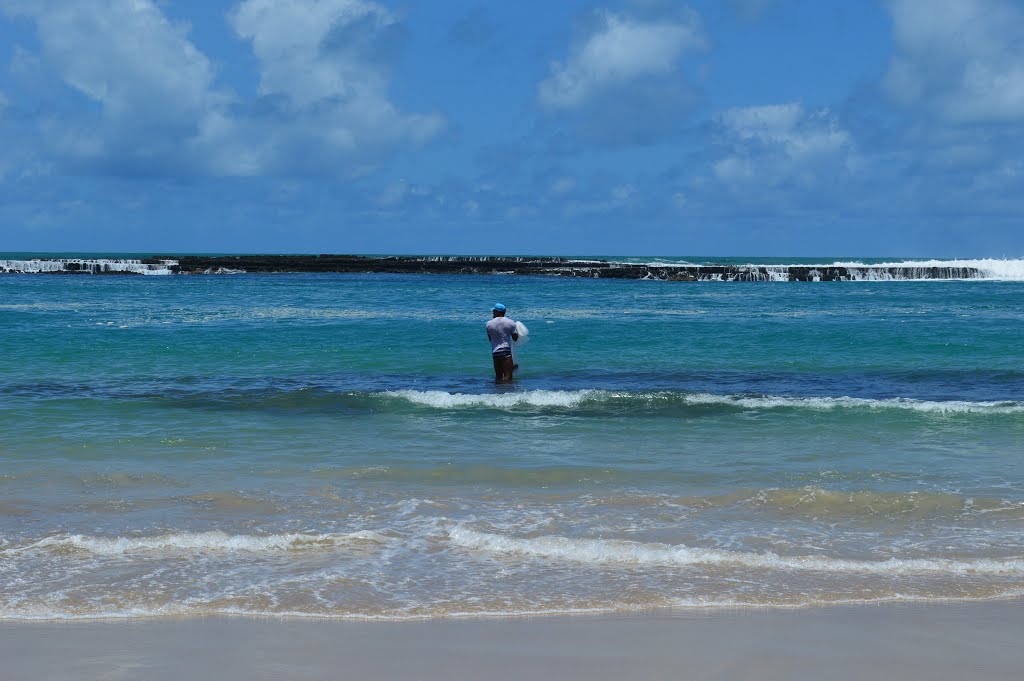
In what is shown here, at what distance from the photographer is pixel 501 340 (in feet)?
52.6

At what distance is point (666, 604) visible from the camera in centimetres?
587

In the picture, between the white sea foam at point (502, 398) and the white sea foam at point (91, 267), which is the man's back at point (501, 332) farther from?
the white sea foam at point (91, 267)

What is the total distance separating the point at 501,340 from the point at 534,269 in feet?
173

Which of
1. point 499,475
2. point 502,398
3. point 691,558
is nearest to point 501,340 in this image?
point 502,398

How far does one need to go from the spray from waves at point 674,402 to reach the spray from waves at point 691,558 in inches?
274

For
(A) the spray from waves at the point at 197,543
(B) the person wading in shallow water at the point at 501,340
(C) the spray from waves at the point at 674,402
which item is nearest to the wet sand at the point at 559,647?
(A) the spray from waves at the point at 197,543

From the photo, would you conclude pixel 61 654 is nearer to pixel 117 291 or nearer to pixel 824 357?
pixel 824 357

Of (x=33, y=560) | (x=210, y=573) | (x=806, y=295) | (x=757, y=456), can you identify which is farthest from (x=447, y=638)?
(x=806, y=295)

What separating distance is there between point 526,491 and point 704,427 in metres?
4.14

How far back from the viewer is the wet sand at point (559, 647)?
4.78m

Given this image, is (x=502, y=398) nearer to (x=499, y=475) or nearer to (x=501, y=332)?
(x=501, y=332)

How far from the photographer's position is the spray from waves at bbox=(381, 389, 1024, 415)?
13.7 meters

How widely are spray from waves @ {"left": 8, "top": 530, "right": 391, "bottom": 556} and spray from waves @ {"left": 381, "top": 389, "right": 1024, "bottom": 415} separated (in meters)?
6.84

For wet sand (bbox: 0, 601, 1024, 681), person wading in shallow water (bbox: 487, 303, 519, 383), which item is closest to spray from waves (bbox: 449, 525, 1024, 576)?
wet sand (bbox: 0, 601, 1024, 681)
